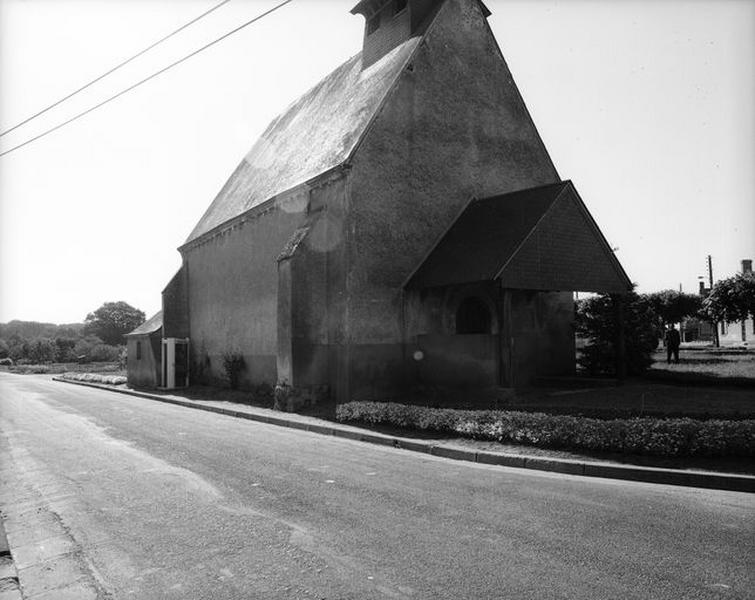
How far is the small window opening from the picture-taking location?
21.1m

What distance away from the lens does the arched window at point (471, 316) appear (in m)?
16.9

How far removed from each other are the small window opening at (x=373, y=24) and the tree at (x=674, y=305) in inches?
951

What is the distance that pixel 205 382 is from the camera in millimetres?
25500

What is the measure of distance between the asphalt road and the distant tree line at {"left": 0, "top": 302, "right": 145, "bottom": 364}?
2467 inches

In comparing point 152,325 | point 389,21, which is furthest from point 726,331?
point 152,325

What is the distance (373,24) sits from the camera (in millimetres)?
21375

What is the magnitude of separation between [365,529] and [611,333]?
54.4ft

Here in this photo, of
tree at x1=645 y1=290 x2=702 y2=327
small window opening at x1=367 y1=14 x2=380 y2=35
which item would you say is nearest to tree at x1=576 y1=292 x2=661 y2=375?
small window opening at x1=367 y1=14 x2=380 y2=35

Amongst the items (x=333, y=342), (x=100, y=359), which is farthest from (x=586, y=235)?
(x=100, y=359)

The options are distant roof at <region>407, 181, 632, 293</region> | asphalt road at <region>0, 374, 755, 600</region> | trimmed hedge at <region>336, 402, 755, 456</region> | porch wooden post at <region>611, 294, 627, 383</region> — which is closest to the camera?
asphalt road at <region>0, 374, 755, 600</region>

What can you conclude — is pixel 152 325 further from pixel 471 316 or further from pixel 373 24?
pixel 471 316

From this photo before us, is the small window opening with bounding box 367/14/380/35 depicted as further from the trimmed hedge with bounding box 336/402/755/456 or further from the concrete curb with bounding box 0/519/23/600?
the concrete curb with bounding box 0/519/23/600

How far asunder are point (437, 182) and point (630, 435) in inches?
423

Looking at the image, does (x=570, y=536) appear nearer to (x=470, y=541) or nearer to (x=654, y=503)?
(x=470, y=541)
